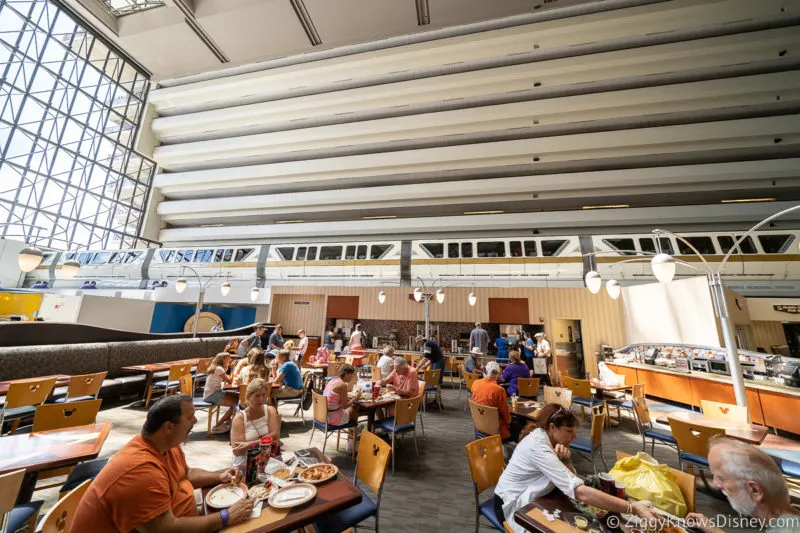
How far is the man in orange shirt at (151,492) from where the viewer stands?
3.79 feet

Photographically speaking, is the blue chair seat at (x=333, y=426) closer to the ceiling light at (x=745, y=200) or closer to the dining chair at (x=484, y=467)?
the dining chair at (x=484, y=467)

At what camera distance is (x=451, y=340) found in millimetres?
10539

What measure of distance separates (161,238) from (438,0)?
2407 cm

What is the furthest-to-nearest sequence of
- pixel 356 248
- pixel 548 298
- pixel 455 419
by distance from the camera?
pixel 356 248, pixel 548 298, pixel 455 419

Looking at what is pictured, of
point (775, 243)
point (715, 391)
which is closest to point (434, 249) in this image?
point (715, 391)

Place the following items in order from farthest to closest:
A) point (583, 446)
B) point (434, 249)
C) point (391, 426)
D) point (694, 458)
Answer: point (434, 249), point (391, 426), point (583, 446), point (694, 458)

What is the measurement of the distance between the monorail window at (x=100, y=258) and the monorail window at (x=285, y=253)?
33.3 feet

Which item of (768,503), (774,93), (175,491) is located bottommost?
(175,491)

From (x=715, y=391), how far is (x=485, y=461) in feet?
21.1

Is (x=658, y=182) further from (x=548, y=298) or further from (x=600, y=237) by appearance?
(x=548, y=298)

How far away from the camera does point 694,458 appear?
3178 mm

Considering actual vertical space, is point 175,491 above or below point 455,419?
above

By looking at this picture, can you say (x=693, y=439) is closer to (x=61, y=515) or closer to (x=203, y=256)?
(x=61, y=515)

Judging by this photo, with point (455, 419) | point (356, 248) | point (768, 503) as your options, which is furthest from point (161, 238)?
point (768, 503)
